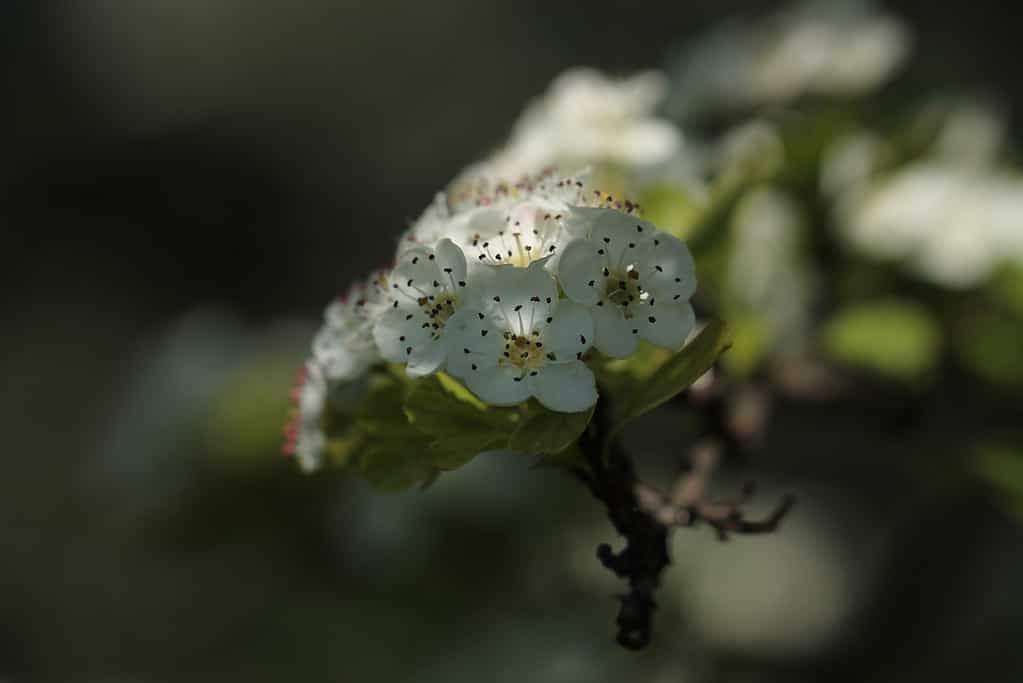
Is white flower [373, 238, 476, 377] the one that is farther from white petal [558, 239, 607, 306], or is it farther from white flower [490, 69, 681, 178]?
white flower [490, 69, 681, 178]

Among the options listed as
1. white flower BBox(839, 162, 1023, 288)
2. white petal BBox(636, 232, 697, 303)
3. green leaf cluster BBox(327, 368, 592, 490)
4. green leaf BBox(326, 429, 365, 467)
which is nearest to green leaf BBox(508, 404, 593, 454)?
green leaf cluster BBox(327, 368, 592, 490)

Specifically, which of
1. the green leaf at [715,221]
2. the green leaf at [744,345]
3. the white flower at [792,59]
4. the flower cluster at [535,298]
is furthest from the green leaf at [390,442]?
the white flower at [792,59]

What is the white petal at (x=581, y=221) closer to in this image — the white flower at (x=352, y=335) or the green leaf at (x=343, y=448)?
the white flower at (x=352, y=335)

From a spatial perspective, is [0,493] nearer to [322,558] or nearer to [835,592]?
[322,558]

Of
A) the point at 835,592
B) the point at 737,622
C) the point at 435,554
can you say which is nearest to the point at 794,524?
the point at 835,592

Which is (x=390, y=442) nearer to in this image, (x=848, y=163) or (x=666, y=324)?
(x=666, y=324)

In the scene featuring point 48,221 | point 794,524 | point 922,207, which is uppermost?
point 922,207

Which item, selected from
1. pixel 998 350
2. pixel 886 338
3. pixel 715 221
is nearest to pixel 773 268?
pixel 886 338
